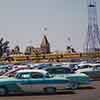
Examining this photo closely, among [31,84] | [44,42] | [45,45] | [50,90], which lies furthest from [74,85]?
[44,42]

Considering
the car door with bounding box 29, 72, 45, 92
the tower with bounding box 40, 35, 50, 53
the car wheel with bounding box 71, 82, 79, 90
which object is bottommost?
the car wheel with bounding box 71, 82, 79, 90

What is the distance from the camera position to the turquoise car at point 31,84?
1877 centimetres

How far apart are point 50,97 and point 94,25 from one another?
85684 mm

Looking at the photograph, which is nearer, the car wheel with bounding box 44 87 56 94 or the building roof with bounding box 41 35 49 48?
the car wheel with bounding box 44 87 56 94

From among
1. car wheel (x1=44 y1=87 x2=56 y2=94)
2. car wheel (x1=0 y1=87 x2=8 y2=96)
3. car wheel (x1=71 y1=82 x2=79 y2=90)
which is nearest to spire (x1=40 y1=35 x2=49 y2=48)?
car wheel (x1=71 y1=82 x2=79 y2=90)

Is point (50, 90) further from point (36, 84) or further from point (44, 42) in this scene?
point (44, 42)

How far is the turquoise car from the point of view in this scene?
739 inches

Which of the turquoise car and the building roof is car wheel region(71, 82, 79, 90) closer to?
the turquoise car

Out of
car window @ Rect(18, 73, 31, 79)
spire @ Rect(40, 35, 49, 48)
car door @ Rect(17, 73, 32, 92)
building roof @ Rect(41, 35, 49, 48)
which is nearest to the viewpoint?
car door @ Rect(17, 73, 32, 92)

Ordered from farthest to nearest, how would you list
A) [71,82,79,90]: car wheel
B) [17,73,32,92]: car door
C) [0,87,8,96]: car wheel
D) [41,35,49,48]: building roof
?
[41,35,49,48]: building roof → [71,82,79,90]: car wheel → [0,87,8,96]: car wheel → [17,73,32,92]: car door

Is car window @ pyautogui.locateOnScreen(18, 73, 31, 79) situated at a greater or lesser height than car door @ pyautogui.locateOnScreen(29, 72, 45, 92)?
greater

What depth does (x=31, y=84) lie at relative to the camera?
61.8ft

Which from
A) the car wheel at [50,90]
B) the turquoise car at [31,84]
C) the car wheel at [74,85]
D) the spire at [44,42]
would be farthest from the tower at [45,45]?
the turquoise car at [31,84]

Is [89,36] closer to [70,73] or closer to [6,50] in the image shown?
[6,50]
